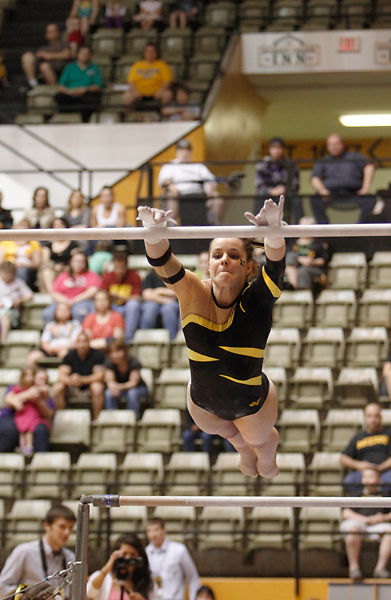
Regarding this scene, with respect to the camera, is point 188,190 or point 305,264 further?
point 188,190

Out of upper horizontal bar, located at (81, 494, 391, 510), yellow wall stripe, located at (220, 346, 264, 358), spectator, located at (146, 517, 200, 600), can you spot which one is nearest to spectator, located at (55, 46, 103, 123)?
spectator, located at (146, 517, 200, 600)

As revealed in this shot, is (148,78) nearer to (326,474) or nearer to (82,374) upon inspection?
(82,374)

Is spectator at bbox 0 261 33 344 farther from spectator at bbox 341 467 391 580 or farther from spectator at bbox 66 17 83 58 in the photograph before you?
spectator at bbox 66 17 83 58

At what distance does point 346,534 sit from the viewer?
25.7 feet

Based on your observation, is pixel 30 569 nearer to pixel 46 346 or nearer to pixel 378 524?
pixel 378 524

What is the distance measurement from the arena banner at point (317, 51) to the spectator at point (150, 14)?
3.68 feet

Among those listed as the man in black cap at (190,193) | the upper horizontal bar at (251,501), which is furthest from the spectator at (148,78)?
the upper horizontal bar at (251,501)

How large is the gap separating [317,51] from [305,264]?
5.12 metres

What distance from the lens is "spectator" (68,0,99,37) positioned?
14359 millimetres

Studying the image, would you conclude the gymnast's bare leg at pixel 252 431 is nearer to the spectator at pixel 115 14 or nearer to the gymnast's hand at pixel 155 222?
the gymnast's hand at pixel 155 222

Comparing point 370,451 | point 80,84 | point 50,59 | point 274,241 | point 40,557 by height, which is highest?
point 50,59

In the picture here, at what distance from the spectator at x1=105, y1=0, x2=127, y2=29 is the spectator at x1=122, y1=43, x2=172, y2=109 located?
1379 millimetres

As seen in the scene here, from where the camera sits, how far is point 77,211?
36.3 feet

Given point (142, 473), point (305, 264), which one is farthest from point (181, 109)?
point (142, 473)
